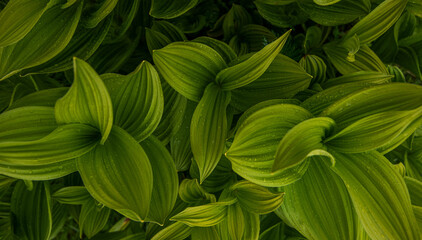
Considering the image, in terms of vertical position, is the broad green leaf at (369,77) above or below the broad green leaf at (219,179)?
above

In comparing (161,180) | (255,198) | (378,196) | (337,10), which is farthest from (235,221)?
(337,10)

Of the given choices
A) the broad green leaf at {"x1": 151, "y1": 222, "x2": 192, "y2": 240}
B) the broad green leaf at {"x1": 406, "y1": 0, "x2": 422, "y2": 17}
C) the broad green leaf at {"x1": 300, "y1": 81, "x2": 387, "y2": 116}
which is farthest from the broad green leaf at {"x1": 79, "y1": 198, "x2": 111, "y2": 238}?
the broad green leaf at {"x1": 406, "y1": 0, "x2": 422, "y2": 17}

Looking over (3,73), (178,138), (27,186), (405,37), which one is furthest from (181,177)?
(405,37)

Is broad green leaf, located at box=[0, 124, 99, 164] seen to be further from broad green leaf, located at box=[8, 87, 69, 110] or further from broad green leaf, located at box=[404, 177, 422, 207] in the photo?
broad green leaf, located at box=[404, 177, 422, 207]

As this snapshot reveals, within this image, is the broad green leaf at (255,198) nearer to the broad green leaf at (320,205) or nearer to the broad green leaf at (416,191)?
the broad green leaf at (320,205)

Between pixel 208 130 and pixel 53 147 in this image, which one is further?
pixel 208 130

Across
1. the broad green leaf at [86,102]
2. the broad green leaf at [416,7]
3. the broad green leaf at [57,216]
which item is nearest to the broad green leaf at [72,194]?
the broad green leaf at [57,216]

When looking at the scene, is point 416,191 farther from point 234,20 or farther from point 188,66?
point 234,20
